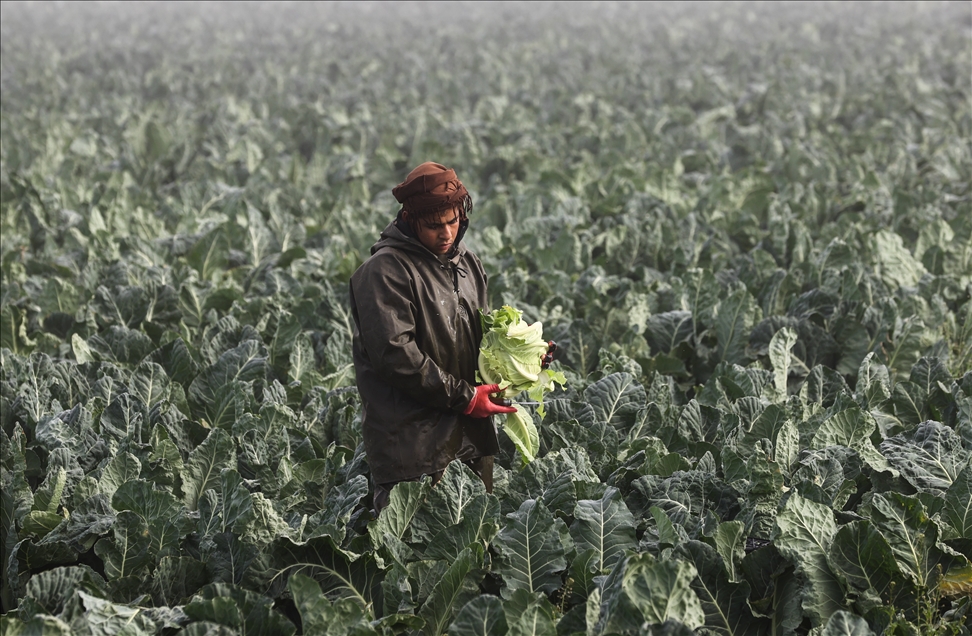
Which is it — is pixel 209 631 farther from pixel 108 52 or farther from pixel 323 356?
pixel 108 52

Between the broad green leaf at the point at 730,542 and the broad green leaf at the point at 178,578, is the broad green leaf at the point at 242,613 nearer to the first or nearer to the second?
the broad green leaf at the point at 178,578

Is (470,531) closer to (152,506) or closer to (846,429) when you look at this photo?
(152,506)

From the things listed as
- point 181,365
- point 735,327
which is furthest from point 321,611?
point 735,327

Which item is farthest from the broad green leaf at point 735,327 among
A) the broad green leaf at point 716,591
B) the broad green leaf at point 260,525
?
the broad green leaf at point 260,525

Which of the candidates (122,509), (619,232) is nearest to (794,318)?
(619,232)

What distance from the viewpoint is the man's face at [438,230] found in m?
3.30

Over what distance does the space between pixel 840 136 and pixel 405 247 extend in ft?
28.7

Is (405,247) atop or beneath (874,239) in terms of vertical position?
atop

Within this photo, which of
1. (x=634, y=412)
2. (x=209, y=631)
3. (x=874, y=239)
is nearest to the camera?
(x=209, y=631)

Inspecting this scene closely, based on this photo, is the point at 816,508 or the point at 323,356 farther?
the point at 323,356

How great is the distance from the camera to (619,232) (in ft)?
23.3

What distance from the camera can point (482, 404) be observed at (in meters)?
3.41

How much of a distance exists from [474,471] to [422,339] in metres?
0.62

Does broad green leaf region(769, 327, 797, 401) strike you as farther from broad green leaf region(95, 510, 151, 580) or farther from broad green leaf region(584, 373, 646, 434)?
broad green leaf region(95, 510, 151, 580)
